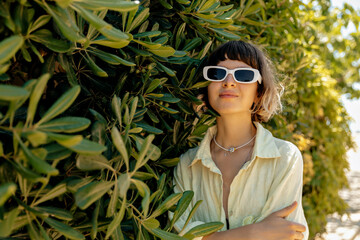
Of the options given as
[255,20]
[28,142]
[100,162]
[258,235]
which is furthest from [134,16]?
[255,20]

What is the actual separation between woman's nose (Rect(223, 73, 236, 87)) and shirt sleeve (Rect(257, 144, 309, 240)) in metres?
0.47

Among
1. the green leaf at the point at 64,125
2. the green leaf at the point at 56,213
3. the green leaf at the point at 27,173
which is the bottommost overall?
the green leaf at the point at 56,213

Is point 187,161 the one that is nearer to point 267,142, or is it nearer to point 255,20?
point 267,142

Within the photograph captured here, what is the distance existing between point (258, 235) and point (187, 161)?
59cm

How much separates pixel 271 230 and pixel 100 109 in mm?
959

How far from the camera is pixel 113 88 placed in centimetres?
183

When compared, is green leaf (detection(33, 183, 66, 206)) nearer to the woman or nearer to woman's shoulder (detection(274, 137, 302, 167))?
the woman

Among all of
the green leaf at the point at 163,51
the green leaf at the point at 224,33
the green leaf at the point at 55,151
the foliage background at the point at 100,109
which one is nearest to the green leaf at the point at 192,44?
the foliage background at the point at 100,109

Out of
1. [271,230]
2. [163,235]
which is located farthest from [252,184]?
[163,235]

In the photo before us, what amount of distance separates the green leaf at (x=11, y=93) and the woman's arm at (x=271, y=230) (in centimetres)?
128

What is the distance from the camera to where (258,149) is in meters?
2.17

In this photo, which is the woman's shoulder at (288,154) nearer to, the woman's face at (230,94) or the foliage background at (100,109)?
the woman's face at (230,94)

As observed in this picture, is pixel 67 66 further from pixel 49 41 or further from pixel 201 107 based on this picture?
pixel 201 107

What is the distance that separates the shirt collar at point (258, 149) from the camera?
7.06ft
